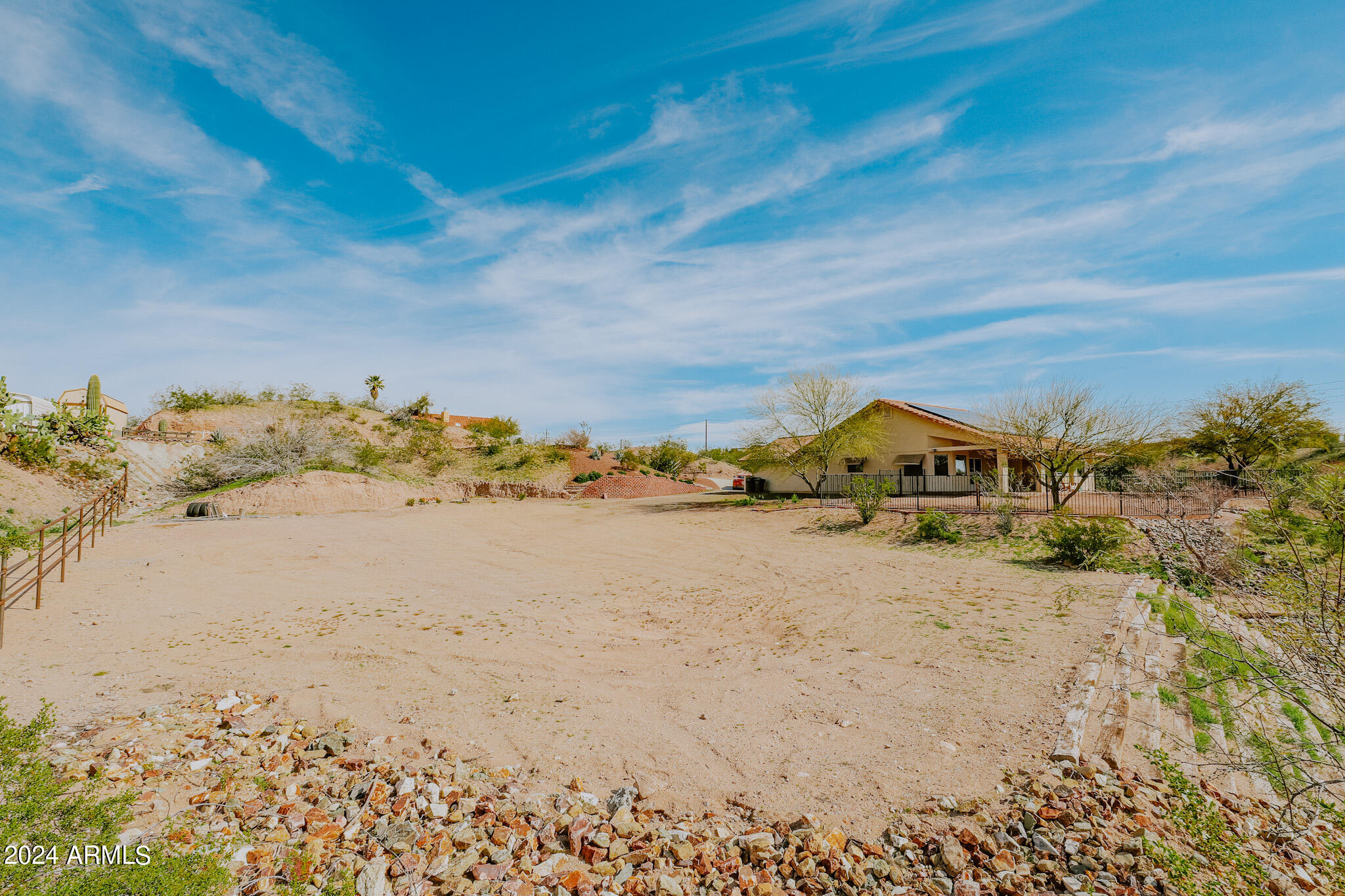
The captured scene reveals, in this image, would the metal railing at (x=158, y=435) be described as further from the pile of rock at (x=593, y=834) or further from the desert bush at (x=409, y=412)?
the pile of rock at (x=593, y=834)

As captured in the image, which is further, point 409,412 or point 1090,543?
point 409,412

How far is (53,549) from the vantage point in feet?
43.3

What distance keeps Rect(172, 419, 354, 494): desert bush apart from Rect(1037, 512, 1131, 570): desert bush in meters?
31.8

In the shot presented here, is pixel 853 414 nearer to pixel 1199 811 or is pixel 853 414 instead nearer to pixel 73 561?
pixel 1199 811

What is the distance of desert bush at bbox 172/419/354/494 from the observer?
27.9 m

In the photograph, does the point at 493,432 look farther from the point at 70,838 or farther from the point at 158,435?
the point at 70,838

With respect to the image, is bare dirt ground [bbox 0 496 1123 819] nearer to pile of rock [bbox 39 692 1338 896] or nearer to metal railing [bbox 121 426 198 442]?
pile of rock [bbox 39 692 1338 896]

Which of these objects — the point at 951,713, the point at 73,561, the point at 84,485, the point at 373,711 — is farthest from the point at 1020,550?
the point at 84,485

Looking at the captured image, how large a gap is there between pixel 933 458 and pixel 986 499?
774 centimetres

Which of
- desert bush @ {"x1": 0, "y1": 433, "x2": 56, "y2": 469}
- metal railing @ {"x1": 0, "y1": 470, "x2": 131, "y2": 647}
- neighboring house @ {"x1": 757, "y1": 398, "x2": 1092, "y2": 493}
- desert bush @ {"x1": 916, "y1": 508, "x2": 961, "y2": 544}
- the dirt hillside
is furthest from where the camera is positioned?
neighboring house @ {"x1": 757, "y1": 398, "x2": 1092, "y2": 493}

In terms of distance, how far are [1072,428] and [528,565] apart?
68.0ft

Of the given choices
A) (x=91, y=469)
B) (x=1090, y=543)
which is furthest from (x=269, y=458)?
(x=1090, y=543)

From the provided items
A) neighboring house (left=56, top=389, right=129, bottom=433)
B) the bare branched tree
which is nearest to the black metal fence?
the bare branched tree

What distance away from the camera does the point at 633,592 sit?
1141cm
